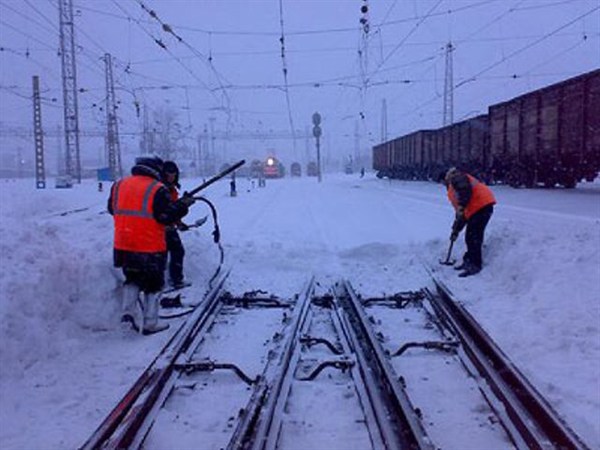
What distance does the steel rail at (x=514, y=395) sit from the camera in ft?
13.0

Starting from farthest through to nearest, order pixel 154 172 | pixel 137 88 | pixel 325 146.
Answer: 1. pixel 325 146
2. pixel 137 88
3. pixel 154 172

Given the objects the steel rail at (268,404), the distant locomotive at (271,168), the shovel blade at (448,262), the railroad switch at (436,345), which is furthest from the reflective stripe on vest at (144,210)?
the distant locomotive at (271,168)

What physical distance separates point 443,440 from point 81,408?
8.68ft

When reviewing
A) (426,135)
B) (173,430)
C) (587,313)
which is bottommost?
(173,430)

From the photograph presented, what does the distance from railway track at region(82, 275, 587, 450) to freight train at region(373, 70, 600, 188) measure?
23.0 feet

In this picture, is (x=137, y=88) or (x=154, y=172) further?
(x=137, y=88)

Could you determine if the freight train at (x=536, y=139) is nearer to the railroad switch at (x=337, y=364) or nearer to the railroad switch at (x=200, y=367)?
the railroad switch at (x=337, y=364)

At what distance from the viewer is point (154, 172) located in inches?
267

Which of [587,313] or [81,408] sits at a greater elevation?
[587,313]

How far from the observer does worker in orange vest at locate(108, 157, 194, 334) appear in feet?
21.4

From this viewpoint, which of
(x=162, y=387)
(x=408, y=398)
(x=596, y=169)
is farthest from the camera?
Result: (x=596, y=169)

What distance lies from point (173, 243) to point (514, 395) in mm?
5225

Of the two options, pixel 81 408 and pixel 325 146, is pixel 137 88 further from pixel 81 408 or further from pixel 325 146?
pixel 325 146

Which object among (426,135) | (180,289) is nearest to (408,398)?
(180,289)
